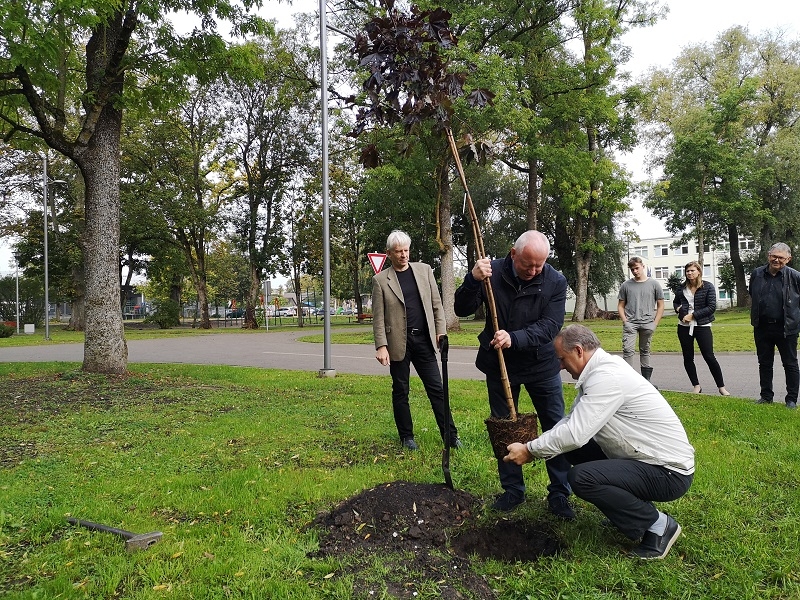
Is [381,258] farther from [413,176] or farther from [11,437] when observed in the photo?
[11,437]

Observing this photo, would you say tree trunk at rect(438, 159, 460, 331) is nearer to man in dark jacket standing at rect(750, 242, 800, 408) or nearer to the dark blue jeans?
man in dark jacket standing at rect(750, 242, 800, 408)

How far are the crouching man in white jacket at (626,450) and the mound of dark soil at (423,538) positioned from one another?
49 centimetres

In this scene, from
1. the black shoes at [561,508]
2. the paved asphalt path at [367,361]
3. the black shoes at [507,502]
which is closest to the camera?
the black shoes at [561,508]

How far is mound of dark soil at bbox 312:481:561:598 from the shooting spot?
292 centimetres

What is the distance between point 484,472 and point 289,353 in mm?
13396

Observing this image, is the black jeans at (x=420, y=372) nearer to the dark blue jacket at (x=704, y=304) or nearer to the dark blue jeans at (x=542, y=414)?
the dark blue jeans at (x=542, y=414)

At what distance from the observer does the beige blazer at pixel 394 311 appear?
522 cm

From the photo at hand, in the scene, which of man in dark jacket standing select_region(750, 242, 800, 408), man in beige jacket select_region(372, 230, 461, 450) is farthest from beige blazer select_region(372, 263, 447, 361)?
man in dark jacket standing select_region(750, 242, 800, 408)

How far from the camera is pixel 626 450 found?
3172 millimetres

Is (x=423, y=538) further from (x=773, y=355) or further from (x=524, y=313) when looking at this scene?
(x=773, y=355)

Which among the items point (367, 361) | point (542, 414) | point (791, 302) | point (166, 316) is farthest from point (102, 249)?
point (166, 316)

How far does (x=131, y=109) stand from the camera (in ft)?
38.7

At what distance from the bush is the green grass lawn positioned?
36.7 m

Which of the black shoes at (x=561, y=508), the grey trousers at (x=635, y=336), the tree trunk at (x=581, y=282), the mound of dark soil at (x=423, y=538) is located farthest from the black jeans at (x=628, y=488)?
the tree trunk at (x=581, y=282)
